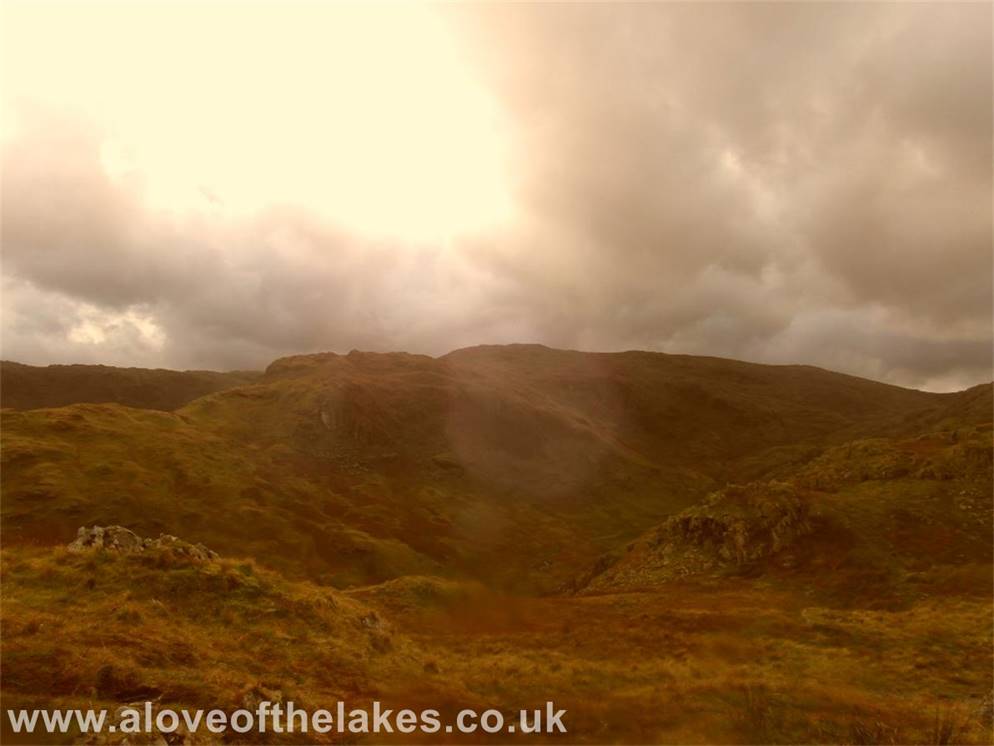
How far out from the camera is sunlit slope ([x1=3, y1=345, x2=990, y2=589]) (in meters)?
80.9

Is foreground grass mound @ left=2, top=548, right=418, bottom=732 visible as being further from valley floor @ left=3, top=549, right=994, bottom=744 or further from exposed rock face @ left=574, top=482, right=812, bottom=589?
exposed rock face @ left=574, top=482, right=812, bottom=589

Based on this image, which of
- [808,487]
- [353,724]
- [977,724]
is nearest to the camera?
[353,724]

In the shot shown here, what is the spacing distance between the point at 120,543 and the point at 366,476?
108 m

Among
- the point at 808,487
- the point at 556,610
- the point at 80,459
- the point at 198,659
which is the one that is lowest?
the point at 556,610

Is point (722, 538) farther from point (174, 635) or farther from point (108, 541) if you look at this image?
point (108, 541)

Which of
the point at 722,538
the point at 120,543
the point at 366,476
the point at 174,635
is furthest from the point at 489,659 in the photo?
the point at 366,476

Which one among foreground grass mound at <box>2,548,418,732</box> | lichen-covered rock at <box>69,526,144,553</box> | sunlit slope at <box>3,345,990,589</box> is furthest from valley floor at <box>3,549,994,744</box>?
sunlit slope at <box>3,345,990,589</box>

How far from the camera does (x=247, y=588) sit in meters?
23.7

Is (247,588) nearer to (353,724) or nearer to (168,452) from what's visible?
(353,724)

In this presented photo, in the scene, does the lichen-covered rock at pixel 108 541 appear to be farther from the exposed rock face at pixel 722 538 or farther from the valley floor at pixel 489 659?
the exposed rock face at pixel 722 538

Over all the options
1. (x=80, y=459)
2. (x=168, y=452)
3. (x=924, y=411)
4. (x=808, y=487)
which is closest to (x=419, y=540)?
(x=168, y=452)

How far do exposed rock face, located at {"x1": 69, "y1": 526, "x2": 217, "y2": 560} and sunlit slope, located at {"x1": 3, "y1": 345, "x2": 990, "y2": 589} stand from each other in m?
32.0

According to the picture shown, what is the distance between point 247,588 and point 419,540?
3084 inches

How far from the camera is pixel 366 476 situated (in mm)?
130375
